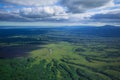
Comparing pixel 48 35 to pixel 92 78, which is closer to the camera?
pixel 92 78

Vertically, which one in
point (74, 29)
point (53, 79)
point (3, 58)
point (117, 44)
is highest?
point (74, 29)

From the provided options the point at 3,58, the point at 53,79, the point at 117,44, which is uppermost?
the point at 117,44

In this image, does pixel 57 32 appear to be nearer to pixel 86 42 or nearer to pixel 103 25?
pixel 86 42

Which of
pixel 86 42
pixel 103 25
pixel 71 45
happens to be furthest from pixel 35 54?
pixel 103 25

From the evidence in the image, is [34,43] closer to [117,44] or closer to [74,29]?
[74,29]

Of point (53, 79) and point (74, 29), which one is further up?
point (74, 29)

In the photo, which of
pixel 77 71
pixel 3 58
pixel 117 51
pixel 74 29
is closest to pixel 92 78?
pixel 77 71

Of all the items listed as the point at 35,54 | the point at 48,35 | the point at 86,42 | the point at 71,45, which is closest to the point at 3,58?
the point at 35,54

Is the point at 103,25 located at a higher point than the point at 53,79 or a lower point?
higher

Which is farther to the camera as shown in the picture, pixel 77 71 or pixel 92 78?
pixel 77 71
